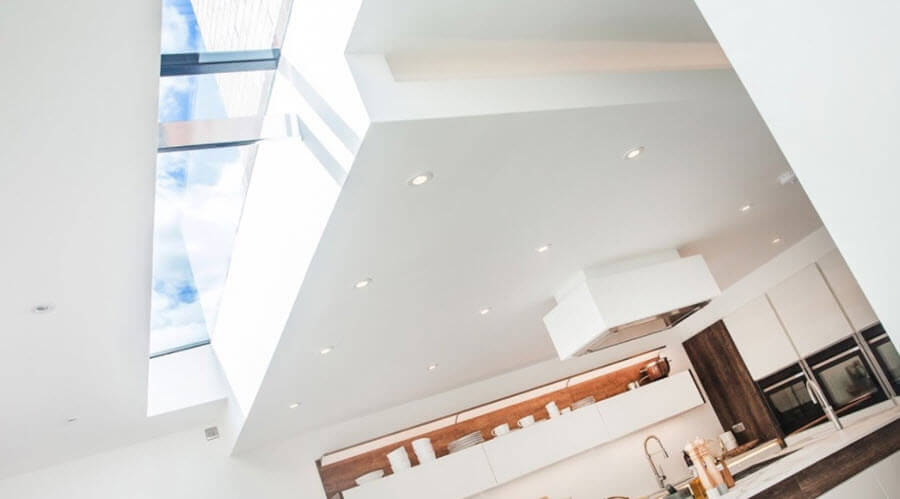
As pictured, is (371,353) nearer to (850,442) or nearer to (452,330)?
(452,330)

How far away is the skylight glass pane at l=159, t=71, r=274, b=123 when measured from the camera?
2.50 m

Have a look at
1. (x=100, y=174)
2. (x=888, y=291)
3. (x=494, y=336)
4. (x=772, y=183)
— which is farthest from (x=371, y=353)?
(x=888, y=291)

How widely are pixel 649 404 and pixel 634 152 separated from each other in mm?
5070

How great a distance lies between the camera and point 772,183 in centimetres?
451

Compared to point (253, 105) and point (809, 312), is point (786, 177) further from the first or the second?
point (253, 105)

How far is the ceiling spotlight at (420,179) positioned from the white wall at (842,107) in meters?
1.54

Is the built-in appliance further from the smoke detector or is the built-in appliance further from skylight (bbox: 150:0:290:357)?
skylight (bbox: 150:0:290:357)

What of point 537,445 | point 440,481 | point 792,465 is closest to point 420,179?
point 792,465

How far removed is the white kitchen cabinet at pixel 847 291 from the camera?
6.22 metres

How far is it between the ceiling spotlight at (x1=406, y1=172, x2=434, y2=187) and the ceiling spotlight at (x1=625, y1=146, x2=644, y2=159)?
3.43 feet

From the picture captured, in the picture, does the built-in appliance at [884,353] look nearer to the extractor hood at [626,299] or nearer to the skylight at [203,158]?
the extractor hood at [626,299]

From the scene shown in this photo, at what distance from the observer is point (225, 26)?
253 cm

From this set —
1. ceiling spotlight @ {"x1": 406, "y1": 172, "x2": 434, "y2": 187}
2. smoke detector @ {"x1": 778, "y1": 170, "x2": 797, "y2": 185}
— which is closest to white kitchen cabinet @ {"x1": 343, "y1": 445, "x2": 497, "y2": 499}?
smoke detector @ {"x1": 778, "y1": 170, "x2": 797, "y2": 185}

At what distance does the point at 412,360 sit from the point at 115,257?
2.67m
